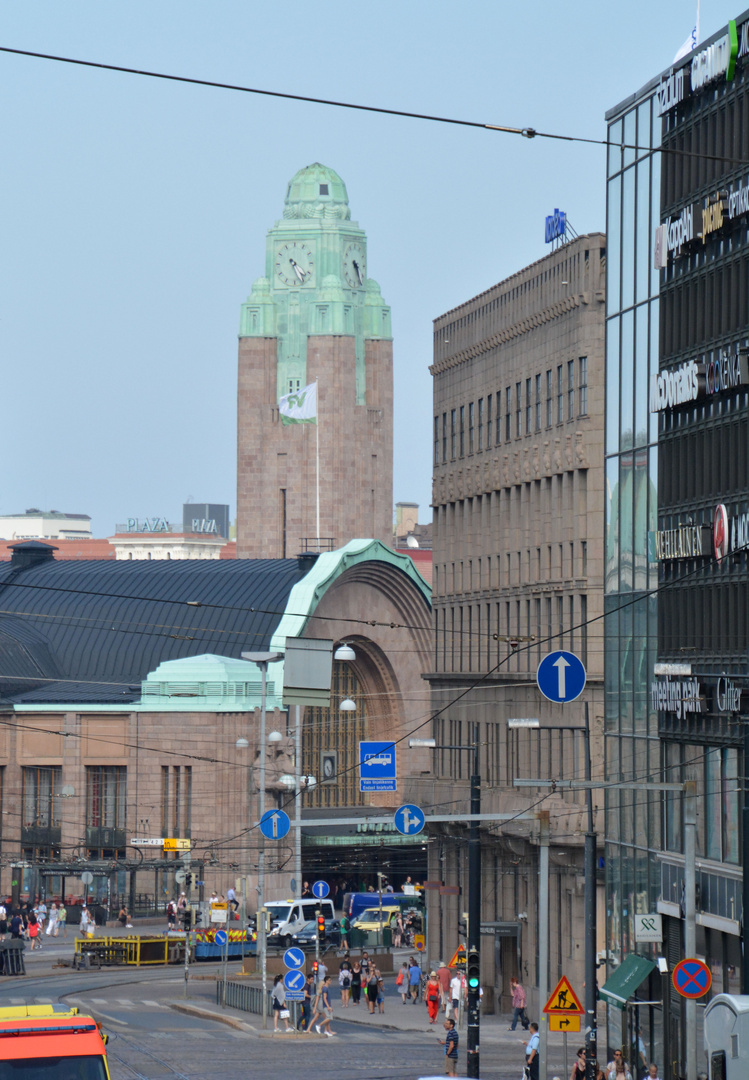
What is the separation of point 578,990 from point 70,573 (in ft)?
171

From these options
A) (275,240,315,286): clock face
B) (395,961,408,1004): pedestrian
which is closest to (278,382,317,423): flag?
(275,240,315,286): clock face

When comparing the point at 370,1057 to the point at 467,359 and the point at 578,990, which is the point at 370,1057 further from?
the point at 467,359

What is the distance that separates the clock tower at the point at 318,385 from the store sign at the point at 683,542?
8692 cm

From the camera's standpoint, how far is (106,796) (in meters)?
84.4

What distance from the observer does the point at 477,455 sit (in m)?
64.2

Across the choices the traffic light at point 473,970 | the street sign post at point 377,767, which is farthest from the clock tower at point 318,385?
the traffic light at point 473,970

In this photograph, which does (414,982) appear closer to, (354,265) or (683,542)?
(683,542)

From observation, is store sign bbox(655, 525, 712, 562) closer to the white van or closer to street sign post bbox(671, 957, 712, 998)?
street sign post bbox(671, 957, 712, 998)

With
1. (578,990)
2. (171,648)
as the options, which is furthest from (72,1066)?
(171,648)

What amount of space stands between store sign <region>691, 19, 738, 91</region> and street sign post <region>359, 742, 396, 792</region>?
1760cm

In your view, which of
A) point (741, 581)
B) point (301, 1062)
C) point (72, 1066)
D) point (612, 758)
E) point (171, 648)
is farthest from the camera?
point (171, 648)

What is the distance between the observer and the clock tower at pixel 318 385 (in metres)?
132

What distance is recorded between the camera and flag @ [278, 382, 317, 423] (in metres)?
129

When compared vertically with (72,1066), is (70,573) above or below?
above
